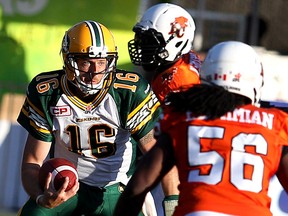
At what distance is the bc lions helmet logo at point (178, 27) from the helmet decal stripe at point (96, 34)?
0.97m

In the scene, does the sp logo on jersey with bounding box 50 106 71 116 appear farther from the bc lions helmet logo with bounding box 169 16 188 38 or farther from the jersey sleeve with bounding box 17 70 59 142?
the bc lions helmet logo with bounding box 169 16 188 38

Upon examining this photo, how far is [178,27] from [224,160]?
2.46 meters

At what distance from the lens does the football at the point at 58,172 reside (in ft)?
16.6

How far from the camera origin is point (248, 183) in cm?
420

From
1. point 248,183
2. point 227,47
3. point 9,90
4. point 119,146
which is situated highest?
point 227,47

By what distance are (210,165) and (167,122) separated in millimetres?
265

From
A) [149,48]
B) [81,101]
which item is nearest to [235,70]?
[81,101]

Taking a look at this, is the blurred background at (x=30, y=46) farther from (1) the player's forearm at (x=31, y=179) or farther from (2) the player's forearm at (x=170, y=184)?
(1) the player's forearm at (x=31, y=179)

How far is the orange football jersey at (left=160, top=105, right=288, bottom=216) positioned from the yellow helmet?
1.33 metres

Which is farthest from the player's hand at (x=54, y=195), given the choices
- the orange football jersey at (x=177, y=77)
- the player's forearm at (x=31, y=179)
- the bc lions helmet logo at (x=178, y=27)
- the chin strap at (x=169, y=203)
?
the bc lions helmet logo at (x=178, y=27)

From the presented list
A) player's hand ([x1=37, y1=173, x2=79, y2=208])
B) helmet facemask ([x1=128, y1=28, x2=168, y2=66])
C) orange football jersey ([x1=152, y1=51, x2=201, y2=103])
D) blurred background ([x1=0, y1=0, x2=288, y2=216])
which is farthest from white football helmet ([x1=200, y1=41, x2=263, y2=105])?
blurred background ([x1=0, y1=0, x2=288, y2=216])

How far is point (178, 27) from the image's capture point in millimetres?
6547

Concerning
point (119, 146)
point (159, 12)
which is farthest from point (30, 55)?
point (119, 146)

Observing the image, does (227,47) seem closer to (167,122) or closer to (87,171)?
(167,122)
